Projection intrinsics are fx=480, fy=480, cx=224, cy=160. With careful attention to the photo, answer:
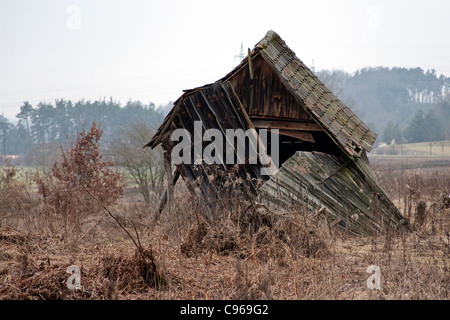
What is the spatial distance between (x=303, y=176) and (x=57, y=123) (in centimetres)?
8317

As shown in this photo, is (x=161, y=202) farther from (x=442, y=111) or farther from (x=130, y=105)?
(x=442, y=111)

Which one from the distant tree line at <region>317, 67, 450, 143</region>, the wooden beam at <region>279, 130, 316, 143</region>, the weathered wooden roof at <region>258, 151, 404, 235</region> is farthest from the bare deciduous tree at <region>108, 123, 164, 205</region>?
the distant tree line at <region>317, 67, 450, 143</region>

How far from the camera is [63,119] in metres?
85.4

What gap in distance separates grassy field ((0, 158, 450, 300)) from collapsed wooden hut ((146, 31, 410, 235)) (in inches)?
44.2

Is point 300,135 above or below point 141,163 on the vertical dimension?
above

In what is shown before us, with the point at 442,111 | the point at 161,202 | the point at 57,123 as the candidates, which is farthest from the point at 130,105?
the point at 161,202

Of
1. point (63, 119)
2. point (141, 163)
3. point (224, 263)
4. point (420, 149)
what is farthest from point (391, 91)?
point (224, 263)

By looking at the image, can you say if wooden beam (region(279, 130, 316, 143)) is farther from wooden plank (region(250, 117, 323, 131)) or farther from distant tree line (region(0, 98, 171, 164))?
distant tree line (region(0, 98, 171, 164))

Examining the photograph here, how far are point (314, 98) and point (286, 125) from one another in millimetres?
964

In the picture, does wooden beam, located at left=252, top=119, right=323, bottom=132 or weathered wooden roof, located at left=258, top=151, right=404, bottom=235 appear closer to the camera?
weathered wooden roof, located at left=258, top=151, right=404, bottom=235

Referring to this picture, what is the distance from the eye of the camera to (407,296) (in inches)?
200

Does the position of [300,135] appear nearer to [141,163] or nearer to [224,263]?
[224,263]

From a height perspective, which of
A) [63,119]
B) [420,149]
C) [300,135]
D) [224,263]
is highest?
[63,119]

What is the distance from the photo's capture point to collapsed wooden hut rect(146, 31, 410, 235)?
8.88 m
